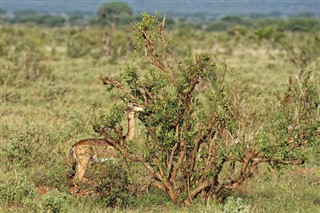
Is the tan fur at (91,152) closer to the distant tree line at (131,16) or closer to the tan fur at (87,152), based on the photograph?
the tan fur at (87,152)

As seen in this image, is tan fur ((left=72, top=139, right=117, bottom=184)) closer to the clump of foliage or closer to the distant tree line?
the clump of foliage

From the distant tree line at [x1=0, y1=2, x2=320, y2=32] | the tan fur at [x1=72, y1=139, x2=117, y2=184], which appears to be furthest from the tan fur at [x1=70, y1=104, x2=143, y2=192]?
the distant tree line at [x1=0, y1=2, x2=320, y2=32]

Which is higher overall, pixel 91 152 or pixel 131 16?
pixel 91 152

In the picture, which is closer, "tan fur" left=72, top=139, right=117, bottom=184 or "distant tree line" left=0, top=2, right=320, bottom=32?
"tan fur" left=72, top=139, right=117, bottom=184

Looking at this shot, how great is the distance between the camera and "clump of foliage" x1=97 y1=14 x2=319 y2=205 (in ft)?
22.6

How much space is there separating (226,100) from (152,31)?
1.06 metres

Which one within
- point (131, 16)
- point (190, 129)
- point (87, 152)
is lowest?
point (131, 16)

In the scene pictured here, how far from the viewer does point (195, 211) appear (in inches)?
269

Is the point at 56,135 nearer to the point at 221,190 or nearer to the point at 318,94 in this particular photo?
the point at 221,190

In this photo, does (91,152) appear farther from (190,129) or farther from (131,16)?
(131,16)

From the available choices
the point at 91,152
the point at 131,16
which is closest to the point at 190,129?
the point at 91,152

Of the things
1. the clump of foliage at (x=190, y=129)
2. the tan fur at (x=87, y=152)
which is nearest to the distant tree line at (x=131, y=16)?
the tan fur at (x=87, y=152)

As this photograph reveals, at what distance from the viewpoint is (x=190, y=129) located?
7.16 meters

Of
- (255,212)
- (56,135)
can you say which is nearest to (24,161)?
(56,135)
